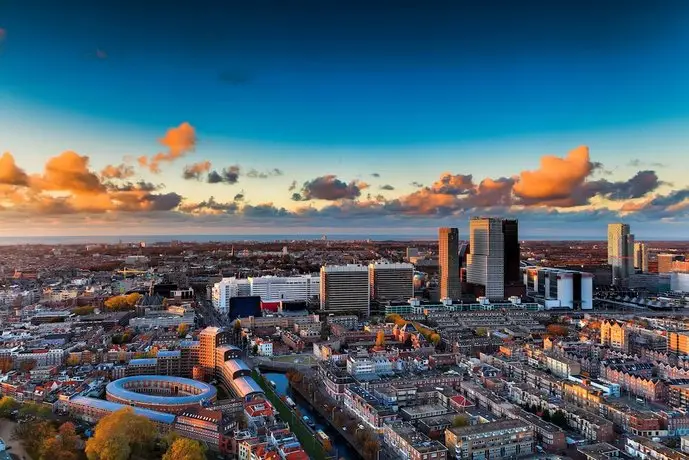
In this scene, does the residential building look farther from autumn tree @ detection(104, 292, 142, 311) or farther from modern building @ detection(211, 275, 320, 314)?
autumn tree @ detection(104, 292, 142, 311)

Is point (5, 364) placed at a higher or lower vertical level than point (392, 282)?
lower

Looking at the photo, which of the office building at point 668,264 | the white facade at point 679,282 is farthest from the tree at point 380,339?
the office building at point 668,264

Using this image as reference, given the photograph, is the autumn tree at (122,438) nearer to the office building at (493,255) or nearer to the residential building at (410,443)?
the residential building at (410,443)

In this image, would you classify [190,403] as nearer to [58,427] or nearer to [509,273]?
[58,427]

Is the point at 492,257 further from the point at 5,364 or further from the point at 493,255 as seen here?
the point at 5,364

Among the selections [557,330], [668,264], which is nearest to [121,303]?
[557,330]

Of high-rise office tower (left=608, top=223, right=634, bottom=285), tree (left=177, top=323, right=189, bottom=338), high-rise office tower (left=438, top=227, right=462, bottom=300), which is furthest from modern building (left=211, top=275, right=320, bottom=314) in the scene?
high-rise office tower (left=608, top=223, right=634, bottom=285)

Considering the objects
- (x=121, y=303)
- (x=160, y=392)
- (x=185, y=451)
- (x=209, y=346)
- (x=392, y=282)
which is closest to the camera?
(x=185, y=451)
